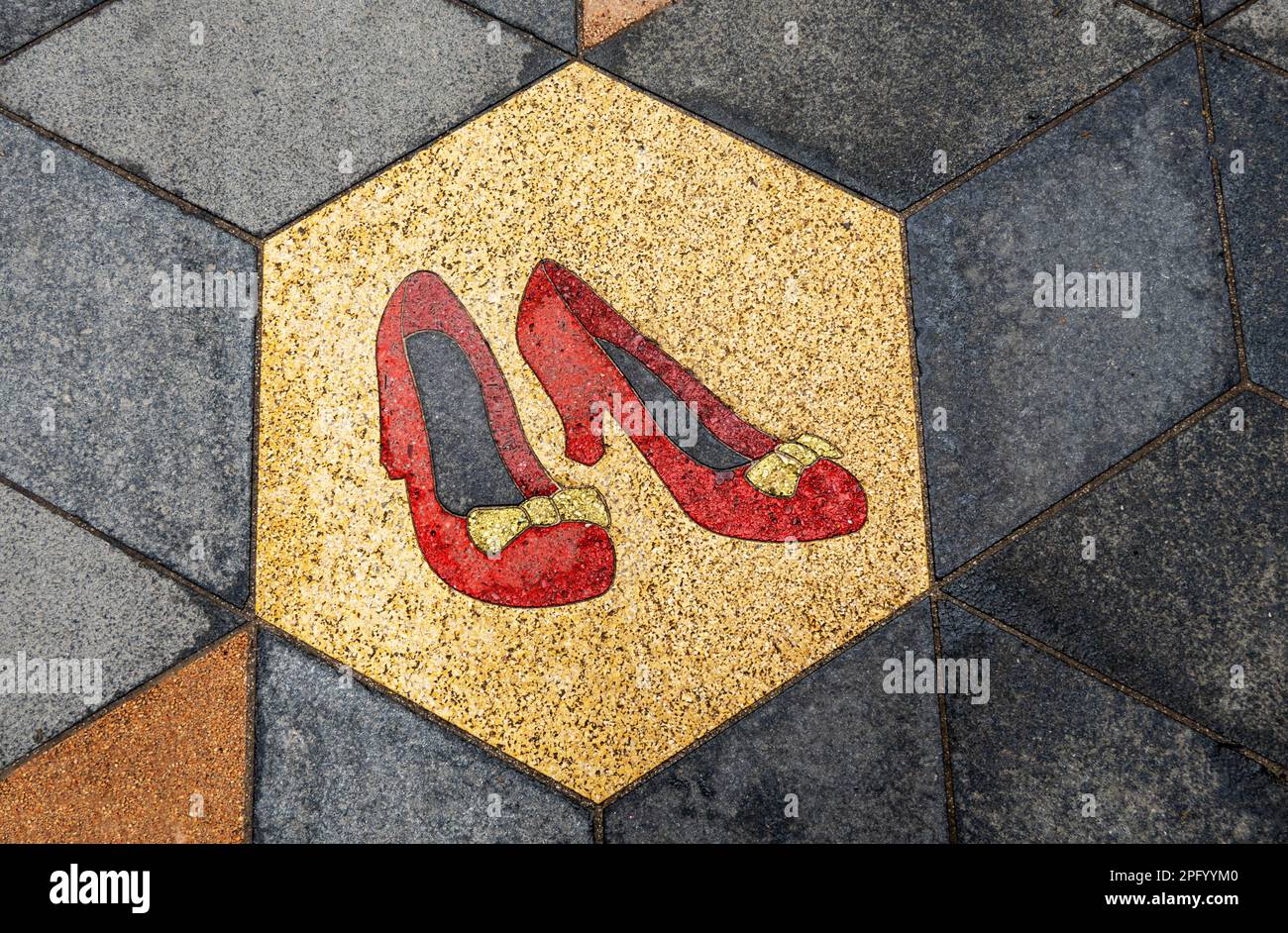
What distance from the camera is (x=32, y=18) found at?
3.25 m

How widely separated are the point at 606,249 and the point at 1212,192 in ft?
7.37

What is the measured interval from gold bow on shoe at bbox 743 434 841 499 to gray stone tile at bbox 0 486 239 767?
190 cm

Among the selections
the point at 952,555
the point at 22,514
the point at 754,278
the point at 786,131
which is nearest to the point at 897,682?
the point at 952,555

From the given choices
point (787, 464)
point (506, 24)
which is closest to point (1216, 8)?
point (787, 464)

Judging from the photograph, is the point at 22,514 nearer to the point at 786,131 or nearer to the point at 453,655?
the point at 453,655

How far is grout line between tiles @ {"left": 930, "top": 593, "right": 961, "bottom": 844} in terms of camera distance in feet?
9.04

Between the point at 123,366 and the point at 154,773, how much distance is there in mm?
1438

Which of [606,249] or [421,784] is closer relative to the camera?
[421,784]

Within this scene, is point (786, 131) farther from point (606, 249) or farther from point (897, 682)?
point (897, 682)

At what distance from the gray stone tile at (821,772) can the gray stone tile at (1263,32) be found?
2537mm

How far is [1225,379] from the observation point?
2953 mm

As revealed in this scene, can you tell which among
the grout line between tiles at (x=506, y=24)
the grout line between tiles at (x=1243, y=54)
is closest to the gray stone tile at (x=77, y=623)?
the grout line between tiles at (x=506, y=24)

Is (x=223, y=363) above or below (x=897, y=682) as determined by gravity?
above
